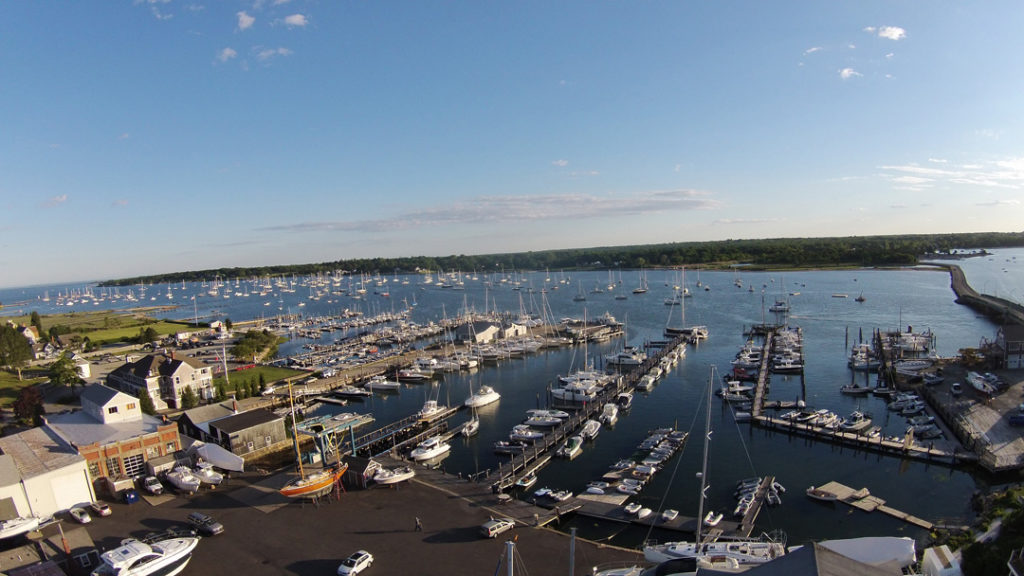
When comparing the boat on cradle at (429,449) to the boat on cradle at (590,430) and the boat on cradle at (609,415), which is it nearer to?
the boat on cradle at (590,430)

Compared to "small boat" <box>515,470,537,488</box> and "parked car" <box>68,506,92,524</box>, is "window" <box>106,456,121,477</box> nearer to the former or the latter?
"parked car" <box>68,506,92,524</box>

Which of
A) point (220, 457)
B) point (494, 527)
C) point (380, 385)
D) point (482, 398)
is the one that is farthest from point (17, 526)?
point (380, 385)

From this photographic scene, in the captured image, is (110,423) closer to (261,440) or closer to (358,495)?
(261,440)

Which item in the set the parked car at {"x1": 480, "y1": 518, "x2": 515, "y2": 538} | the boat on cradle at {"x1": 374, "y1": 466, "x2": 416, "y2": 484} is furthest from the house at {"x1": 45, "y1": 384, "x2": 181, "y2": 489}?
the parked car at {"x1": 480, "y1": 518, "x2": 515, "y2": 538}

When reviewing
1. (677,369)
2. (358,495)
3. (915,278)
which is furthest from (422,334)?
(915,278)

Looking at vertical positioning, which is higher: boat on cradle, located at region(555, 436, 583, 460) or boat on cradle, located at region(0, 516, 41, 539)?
boat on cradle, located at region(0, 516, 41, 539)

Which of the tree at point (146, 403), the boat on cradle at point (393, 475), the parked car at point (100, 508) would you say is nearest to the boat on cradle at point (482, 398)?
the boat on cradle at point (393, 475)
